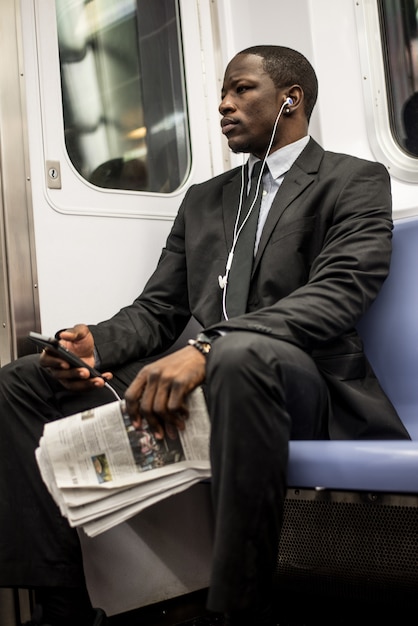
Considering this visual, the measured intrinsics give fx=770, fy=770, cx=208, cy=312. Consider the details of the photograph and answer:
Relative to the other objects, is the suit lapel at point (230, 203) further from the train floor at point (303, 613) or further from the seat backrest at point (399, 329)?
the train floor at point (303, 613)

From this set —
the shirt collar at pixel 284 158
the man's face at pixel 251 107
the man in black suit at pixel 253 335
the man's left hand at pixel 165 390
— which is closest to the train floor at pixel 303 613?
the man in black suit at pixel 253 335

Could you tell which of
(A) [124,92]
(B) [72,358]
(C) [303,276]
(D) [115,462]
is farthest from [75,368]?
(A) [124,92]

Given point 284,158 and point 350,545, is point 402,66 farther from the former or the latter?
point 350,545

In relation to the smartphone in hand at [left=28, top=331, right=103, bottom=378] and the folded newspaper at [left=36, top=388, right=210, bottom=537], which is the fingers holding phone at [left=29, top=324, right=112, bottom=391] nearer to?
the smartphone in hand at [left=28, top=331, right=103, bottom=378]

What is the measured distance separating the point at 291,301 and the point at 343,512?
665mm

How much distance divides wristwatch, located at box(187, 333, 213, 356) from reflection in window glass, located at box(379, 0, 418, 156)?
130cm

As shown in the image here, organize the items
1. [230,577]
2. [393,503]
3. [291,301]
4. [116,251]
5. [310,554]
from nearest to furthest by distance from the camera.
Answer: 1. [230,577]
2. [393,503]
3. [291,301]
4. [310,554]
5. [116,251]

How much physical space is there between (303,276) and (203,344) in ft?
1.96

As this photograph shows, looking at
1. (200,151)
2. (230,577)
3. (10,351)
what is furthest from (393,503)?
(200,151)

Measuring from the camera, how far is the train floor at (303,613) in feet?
6.94

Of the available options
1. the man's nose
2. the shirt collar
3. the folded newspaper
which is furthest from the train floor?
the man's nose

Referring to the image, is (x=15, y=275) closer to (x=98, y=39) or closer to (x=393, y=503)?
(x=98, y=39)

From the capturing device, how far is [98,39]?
9.25 feet

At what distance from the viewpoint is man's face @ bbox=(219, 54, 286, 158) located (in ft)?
8.41
